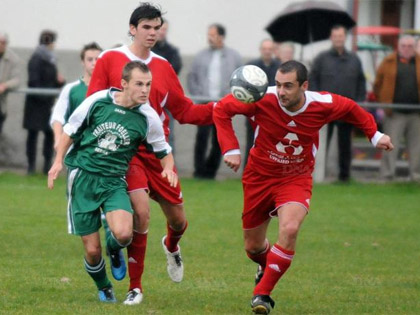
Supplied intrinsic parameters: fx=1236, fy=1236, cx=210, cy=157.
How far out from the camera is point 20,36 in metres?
21.1

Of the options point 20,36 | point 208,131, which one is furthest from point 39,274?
point 20,36

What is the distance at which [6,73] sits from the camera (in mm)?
18031

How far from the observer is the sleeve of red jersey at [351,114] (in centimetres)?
915

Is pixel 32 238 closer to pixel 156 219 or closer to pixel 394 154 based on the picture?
pixel 156 219

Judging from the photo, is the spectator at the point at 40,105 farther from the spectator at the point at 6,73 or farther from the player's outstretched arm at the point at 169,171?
the player's outstretched arm at the point at 169,171

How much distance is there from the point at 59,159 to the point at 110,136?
1.31 feet

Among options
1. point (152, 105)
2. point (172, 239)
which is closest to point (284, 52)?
point (172, 239)

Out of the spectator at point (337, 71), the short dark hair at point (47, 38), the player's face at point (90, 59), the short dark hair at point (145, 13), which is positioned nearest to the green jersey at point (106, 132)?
the short dark hair at point (145, 13)

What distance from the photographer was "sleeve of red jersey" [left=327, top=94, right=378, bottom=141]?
915 cm

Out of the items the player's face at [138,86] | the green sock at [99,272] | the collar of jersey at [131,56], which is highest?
A: the collar of jersey at [131,56]

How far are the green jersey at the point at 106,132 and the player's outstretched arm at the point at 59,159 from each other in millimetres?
47

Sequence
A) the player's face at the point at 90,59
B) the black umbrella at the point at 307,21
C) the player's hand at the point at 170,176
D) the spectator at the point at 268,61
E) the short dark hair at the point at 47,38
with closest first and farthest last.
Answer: the player's hand at the point at 170,176 → the player's face at the point at 90,59 → the spectator at the point at 268,61 → the short dark hair at the point at 47,38 → the black umbrella at the point at 307,21

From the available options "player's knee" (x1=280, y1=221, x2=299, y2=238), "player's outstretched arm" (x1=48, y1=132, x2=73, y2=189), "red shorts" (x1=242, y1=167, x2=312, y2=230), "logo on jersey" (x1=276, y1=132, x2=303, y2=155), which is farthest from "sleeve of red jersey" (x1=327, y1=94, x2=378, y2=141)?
"player's outstretched arm" (x1=48, y1=132, x2=73, y2=189)

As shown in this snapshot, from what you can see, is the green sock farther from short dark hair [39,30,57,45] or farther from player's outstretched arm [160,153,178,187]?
short dark hair [39,30,57,45]
